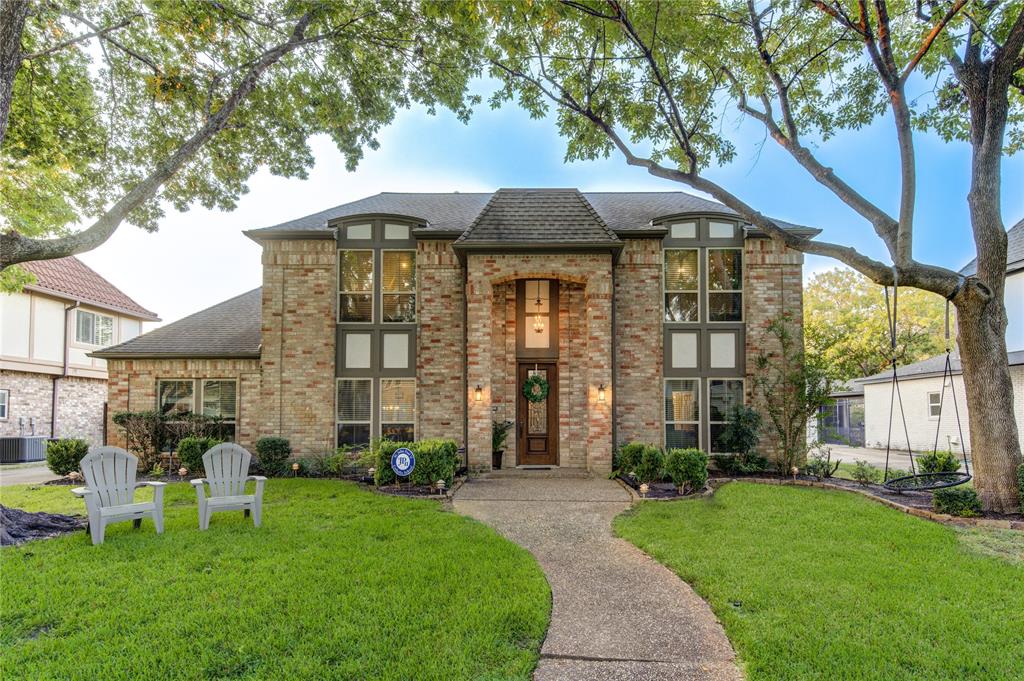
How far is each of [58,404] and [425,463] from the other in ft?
56.5

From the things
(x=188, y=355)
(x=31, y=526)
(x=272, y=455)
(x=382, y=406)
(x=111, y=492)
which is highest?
(x=188, y=355)

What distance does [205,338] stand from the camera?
1230 centimetres

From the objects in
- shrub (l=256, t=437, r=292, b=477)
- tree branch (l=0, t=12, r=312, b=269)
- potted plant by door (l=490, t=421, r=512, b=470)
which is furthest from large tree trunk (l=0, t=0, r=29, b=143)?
potted plant by door (l=490, t=421, r=512, b=470)

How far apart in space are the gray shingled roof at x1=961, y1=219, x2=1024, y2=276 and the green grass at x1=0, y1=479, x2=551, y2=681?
49.3 ft

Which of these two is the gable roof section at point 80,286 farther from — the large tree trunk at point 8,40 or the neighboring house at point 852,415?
the neighboring house at point 852,415

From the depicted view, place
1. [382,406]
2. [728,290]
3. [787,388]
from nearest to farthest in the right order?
[787,388]
[382,406]
[728,290]

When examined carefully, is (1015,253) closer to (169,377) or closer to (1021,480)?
(1021,480)

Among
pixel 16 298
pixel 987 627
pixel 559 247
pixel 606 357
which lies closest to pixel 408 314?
pixel 559 247

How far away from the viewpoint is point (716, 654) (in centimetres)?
346

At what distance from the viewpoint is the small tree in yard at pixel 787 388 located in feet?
34.6

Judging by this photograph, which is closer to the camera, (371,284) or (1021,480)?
(1021,480)

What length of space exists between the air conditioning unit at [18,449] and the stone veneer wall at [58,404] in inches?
37.4

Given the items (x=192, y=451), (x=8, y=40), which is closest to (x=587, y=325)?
(x=192, y=451)

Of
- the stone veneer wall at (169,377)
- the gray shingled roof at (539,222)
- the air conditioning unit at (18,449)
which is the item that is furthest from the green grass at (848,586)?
the air conditioning unit at (18,449)
